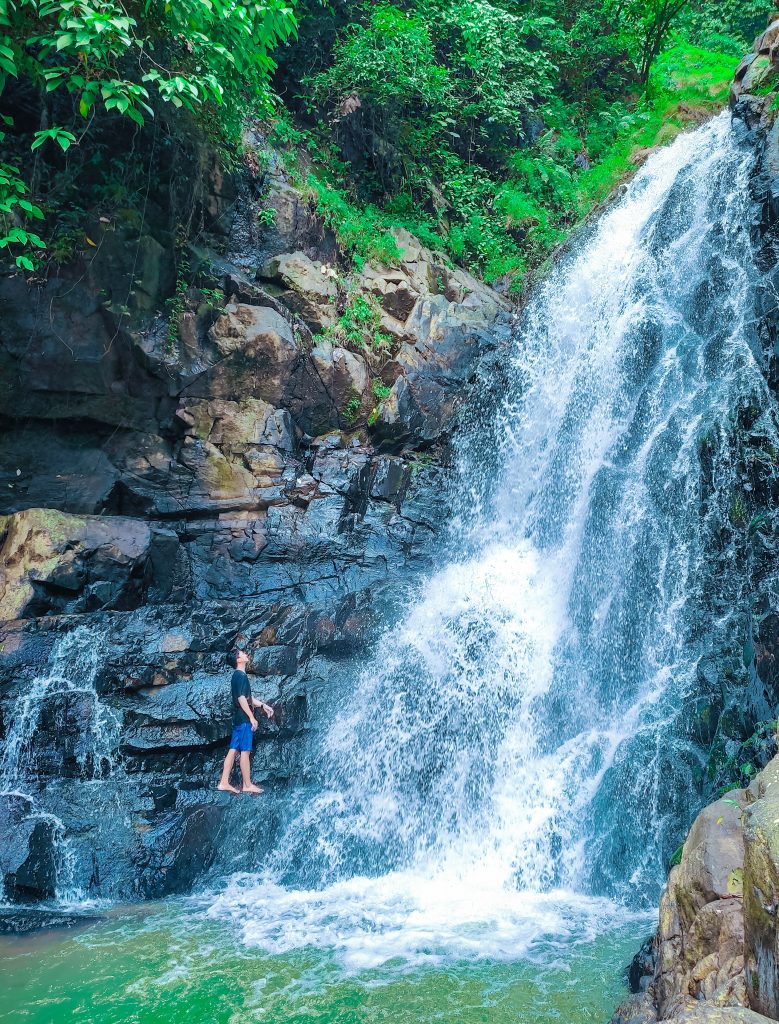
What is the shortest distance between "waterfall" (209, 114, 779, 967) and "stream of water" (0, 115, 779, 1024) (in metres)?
0.03

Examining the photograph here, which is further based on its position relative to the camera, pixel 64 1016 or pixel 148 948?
pixel 148 948

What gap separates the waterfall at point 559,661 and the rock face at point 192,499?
863mm

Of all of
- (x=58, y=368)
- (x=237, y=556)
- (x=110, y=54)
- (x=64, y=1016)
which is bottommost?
(x=64, y=1016)

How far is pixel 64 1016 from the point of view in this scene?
17.0ft

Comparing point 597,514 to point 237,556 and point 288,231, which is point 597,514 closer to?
point 237,556

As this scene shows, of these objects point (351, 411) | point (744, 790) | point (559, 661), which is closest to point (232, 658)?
point (559, 661)

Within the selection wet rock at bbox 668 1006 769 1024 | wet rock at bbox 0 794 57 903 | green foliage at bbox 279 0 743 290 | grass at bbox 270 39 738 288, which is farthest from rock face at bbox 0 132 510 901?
wet rock at bbox 668 1006 769 1024

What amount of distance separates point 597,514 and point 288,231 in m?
7.82

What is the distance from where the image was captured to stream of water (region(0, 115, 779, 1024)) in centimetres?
569

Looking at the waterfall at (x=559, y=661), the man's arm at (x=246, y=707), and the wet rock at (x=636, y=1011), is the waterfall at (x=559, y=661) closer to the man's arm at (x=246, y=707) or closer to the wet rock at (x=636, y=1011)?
the man's arm at (x=246, y=707)

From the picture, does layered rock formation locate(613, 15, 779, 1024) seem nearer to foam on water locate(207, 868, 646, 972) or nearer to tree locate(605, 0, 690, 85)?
foam on water locate(207, 868, 646, 972)

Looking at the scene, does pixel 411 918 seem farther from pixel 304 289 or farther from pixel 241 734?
pixel 304 289

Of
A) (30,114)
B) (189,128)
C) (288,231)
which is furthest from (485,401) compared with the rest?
(30,114)

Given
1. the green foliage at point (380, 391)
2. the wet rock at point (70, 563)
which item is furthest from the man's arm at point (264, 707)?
the green foliage at point (380, 391)
